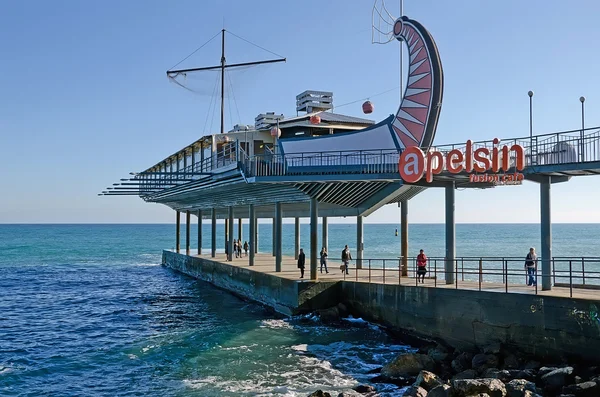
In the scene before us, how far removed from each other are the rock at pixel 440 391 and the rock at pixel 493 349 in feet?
12.3

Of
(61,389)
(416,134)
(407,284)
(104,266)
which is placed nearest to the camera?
(61,389)

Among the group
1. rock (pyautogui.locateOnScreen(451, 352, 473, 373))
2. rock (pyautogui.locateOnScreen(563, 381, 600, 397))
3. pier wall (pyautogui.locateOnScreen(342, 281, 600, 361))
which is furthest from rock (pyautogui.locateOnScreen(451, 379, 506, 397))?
pier wall (pyautogui.locateOnScreen(342, 281, 600, 361))

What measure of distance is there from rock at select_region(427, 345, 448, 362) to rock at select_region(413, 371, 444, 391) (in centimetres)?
249

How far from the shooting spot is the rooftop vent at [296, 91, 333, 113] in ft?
121

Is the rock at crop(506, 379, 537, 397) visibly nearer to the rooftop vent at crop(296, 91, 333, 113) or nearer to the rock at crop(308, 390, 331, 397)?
the rock at crop(308, 390, 331, 397)

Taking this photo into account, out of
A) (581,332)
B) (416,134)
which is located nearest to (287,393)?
(581,332)

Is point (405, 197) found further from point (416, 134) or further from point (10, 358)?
point (10, 358)

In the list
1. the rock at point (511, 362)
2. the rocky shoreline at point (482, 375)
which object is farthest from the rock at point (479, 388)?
the rock at point (511, 362)

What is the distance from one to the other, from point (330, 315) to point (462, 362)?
805 cm

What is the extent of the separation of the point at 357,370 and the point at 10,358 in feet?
40.2

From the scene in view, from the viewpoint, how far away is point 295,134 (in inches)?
1288

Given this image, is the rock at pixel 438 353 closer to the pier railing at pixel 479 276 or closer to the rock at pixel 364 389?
the pier railing at pixel 479 276

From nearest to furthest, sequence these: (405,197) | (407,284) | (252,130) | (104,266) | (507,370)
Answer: (507,370), (407,284), (405,197), (252,130), (104,266)

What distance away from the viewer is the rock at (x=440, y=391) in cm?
1400
